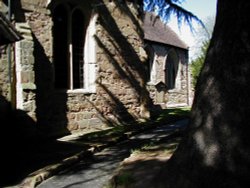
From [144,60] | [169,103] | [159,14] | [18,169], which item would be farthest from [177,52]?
[18,169]

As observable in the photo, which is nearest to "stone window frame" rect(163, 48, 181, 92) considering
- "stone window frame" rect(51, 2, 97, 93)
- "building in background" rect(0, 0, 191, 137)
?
"building in background" rect(0, 0, 191, 137)

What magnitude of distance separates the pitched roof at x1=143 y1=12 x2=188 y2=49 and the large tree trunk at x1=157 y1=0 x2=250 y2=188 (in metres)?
22.2

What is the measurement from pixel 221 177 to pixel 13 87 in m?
7.76

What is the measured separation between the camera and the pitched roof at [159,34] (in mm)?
27625

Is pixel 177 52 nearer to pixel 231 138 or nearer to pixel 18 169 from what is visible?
pixel 18 169

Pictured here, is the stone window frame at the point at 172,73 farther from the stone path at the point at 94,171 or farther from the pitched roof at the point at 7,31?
the pitched roof at the point at 7,31

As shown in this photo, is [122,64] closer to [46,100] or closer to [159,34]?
[46,100]

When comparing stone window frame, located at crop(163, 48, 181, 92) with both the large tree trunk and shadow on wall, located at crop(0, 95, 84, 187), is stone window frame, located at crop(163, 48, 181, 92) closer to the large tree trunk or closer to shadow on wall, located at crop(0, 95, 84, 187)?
shadow on wall, located at crop(0, 95, 84, 187)

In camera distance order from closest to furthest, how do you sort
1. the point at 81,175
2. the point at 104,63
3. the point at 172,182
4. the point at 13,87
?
the point at 172,182 → the point at 81,175 → the point at 13,87 → the point at 104,63

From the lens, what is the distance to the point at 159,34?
97.9 feet

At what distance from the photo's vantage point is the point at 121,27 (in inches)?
591

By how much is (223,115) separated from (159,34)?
26148mm

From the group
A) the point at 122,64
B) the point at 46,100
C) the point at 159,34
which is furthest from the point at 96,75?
the point at 159,34

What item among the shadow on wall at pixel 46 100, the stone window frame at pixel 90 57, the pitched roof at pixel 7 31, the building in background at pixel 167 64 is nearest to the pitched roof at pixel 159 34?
the building in background at pixel 167 64
